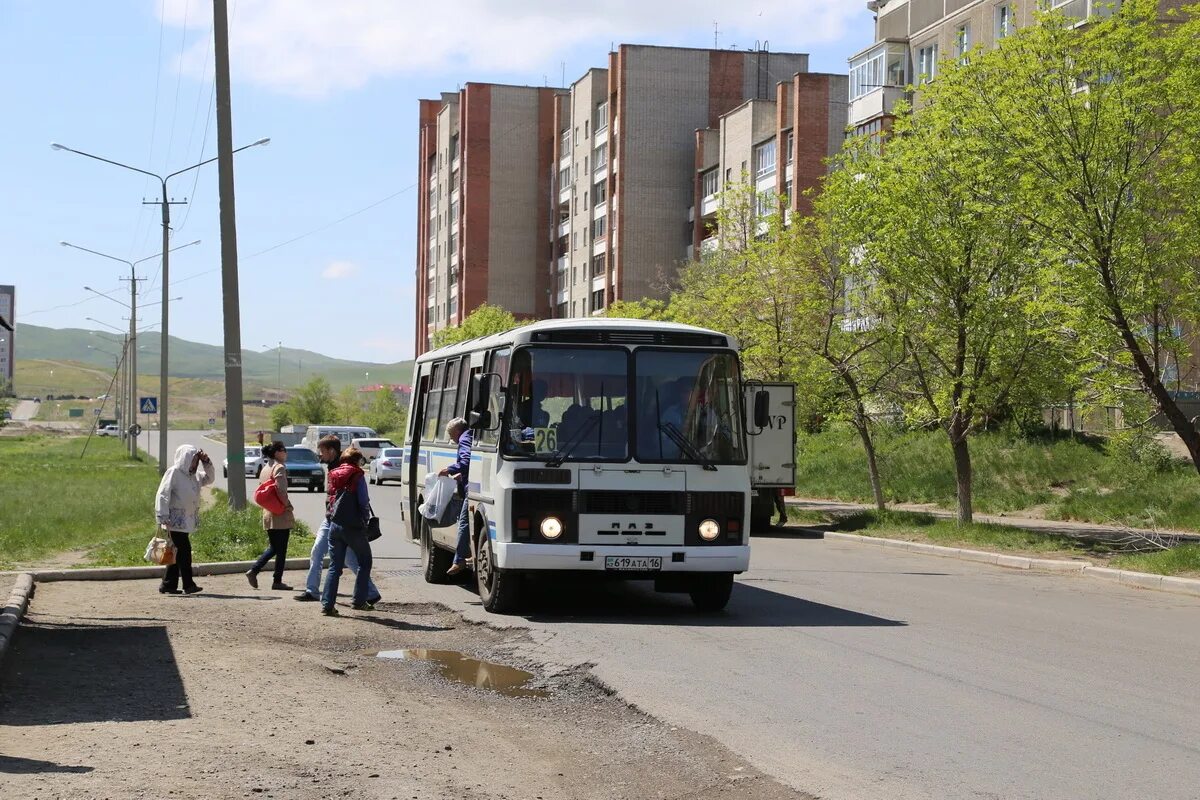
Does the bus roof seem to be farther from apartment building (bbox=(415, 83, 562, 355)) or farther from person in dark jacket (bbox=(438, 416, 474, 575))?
apartment building (bbox=(415, 83, 562, 355))

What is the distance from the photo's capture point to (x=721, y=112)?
289 feet

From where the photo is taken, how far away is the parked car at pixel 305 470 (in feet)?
164

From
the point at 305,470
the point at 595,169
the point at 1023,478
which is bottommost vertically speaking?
the point at 305,470

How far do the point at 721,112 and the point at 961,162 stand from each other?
2556 inches

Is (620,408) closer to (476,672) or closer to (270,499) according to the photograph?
(476,672)

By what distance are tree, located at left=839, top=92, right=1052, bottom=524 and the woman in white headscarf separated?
13879mm

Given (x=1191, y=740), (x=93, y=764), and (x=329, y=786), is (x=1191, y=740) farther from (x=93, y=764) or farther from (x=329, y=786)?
(x=93, y=764)

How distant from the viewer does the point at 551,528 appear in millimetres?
13617

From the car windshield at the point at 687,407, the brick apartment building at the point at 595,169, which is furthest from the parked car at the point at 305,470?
the car windshield at the point at 687,407

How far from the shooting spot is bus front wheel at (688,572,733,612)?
14328 mm

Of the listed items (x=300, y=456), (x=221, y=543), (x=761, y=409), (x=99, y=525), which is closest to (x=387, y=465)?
(x=300, y=456)

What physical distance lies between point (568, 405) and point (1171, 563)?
1005cm

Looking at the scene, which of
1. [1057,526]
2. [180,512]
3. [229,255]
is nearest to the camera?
[180,512]

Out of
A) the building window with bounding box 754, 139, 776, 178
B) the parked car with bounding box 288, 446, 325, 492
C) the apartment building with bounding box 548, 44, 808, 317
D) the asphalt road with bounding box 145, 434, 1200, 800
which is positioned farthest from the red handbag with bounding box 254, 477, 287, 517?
the apartment building with bounding box 548, 44, 808, 317
